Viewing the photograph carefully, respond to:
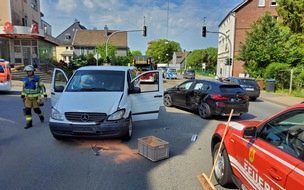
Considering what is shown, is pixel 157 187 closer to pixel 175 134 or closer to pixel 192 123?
pixel 175 134

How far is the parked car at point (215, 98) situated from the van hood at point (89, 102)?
3986 millimetres

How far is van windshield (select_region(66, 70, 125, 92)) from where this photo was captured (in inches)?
258

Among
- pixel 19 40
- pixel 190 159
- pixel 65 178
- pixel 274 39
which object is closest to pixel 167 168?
pixel 190 159

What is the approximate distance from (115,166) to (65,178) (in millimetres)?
931

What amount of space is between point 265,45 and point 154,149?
22.0 metres

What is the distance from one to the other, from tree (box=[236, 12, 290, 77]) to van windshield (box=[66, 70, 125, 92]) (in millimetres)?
19986

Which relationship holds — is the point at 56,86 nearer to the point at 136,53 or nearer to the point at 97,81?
the point at 97,81

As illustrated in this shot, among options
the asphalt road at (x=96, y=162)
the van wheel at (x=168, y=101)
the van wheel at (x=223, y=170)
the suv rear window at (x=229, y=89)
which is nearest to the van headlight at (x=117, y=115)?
the asphalt road at (x=96, y=162)

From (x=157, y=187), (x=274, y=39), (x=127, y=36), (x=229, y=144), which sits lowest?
(x=157, y=187)

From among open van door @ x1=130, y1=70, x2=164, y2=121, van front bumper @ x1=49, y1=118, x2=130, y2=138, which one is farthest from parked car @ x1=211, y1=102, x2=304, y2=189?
open van door @ x1=130, y1=70, x2=164, y2=121

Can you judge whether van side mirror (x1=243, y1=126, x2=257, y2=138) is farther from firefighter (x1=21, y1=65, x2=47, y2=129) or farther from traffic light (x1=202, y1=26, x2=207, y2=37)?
traffic light (x1=202, y1=26, x2=207, y2=37)

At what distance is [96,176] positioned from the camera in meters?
4.25

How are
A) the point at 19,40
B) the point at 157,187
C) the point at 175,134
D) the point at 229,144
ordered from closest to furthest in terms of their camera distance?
1. the point at 229,144
2. the point at 157,187
3. the point at 175,134
4. the point at 19,40

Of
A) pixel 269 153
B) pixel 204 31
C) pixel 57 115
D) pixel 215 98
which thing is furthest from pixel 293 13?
pixel 269 153
